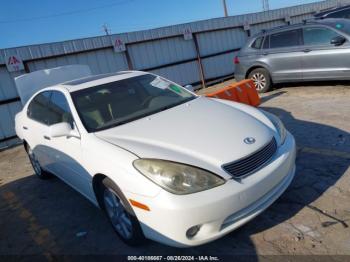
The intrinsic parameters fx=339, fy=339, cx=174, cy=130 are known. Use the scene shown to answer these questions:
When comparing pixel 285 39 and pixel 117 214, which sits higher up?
pixel 285 39

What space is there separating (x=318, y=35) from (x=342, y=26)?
20.7 inches

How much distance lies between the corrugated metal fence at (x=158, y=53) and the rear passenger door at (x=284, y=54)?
4.56 meters

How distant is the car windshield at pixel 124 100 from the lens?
12.2 ft

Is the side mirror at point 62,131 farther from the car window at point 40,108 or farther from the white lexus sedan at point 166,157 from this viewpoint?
the car window at point 40,108

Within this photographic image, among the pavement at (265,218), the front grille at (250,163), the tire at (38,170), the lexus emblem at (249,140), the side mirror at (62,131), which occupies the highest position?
the side mirror at (62,131)

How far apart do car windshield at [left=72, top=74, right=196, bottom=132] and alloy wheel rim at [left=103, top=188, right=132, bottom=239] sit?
2.35 ft

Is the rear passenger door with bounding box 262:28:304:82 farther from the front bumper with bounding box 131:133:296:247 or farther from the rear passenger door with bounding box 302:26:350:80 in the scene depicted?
the front bumper with bounding box 131:133:296:247

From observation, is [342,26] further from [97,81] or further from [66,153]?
[66,153]

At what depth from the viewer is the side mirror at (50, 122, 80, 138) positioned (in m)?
3.55

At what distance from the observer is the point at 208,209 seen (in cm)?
261

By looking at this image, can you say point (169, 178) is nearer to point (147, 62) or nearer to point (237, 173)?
point (237, 173)

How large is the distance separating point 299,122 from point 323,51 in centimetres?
269

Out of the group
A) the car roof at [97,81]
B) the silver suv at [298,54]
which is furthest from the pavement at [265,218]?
the silver suv at [298,54]

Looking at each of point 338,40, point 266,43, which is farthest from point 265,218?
point 266,43
